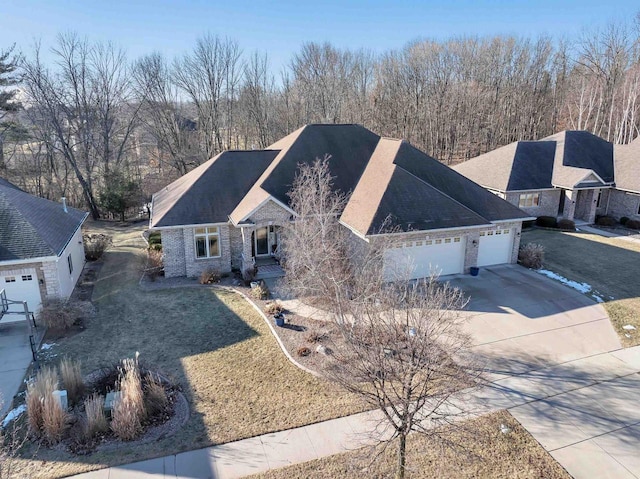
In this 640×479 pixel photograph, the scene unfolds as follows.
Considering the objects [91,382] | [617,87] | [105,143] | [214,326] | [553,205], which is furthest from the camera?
[617,87]

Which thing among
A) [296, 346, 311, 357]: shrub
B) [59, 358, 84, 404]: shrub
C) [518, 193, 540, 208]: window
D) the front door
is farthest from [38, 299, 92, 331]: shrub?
[518, 193, 540, 208]: window

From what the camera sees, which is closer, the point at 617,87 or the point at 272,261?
the point at 272,261

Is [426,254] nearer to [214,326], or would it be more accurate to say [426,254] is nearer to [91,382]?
[214,326]

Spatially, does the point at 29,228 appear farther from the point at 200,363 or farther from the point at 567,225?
the point at 567,225

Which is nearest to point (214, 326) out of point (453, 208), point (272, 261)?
point (272, 261)

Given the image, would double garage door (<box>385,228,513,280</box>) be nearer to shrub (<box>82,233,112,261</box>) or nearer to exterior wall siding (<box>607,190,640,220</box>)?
exterior wall siding (<box>607,190,640,220</box>)

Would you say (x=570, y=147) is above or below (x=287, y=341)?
above

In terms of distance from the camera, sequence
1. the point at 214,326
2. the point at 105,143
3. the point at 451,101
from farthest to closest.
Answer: the point at 451,101 → the point at 105,143 → the point at 214,326

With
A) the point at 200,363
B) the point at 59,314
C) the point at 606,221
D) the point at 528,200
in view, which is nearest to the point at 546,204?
the point at 528,200
